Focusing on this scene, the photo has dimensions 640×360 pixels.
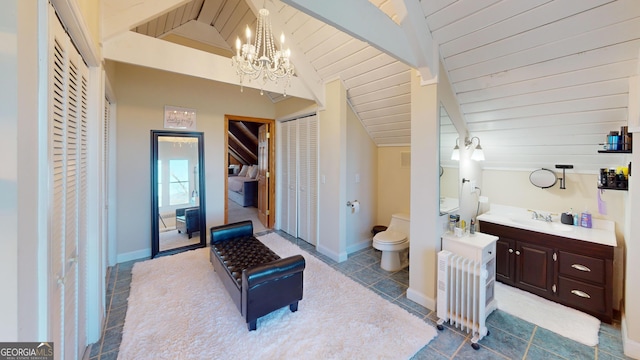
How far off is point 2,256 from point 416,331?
7.68ft

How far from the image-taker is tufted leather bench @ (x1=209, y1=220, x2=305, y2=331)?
197 centimetres

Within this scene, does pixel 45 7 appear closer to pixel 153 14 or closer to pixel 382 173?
pixel 153 14

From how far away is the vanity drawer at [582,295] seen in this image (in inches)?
85.3

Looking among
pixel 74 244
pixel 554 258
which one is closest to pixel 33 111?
pixel 74 244

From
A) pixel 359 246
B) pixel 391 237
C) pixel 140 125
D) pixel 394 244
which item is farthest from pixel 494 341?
pixel 140 125

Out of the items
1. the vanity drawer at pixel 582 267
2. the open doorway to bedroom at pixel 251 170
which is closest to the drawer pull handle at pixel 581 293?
the vanity drawer at pixel 582 267

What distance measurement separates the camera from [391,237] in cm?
312

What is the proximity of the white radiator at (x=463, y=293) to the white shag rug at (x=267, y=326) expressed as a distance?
0.77 feet

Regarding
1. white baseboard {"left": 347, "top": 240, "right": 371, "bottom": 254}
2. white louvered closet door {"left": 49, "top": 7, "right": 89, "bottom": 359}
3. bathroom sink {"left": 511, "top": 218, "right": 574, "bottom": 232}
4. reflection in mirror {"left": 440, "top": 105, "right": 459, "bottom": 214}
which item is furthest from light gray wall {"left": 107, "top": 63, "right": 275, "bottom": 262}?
bathroom sink {"left": 511, "top": 218, "right": 574, "bottom": 232}

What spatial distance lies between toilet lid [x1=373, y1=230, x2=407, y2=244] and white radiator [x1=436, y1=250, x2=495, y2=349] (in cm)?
83

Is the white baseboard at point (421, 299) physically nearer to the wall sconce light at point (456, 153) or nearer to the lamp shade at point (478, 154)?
the wall sconce light at point (456, 153)

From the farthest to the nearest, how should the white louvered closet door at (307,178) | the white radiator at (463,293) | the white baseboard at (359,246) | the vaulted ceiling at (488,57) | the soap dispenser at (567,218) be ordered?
the white louvered closet door at (307,178) < the white baseboard at (359,246) < the soap dispenser at (567,218) < the white radiator at (463,293) < the vaulted ceiling at (488,57)

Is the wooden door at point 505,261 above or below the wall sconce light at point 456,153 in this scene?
below

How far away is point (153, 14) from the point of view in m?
2.24
